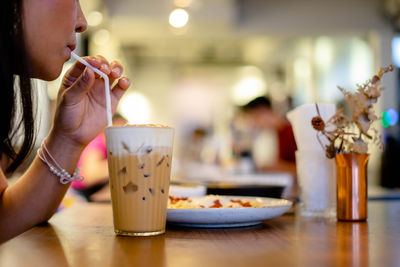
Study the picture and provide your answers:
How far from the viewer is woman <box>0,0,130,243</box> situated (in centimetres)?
89

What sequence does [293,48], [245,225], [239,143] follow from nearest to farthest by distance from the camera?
1. [245,225]
2. [239,143]
3. [293,48]

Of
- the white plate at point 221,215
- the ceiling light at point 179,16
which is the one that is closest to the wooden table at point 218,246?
the white plate at point 221,215

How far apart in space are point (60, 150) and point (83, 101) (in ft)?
0.38

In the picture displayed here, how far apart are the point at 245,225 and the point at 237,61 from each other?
9.40m

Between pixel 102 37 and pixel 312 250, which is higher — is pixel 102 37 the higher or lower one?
the higher one

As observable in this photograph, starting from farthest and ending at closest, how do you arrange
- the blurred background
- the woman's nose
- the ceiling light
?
the blurred background
the ceiling light
the woman's nose

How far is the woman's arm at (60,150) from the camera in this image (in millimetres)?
969

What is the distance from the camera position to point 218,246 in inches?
27.5

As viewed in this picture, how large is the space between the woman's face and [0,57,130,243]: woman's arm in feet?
0.19

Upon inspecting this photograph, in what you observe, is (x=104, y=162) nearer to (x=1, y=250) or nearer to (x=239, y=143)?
(x=239, y=143)

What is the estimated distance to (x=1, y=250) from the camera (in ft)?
2.24

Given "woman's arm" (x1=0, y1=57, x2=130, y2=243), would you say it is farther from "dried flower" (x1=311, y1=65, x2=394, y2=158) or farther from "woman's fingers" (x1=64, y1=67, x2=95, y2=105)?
"dried flower" (x1=311, y1=65, x2=394, y2=158)

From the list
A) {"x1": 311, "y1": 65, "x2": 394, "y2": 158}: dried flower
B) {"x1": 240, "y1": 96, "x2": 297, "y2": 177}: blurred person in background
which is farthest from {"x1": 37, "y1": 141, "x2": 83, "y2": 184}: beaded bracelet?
{"x1": 240, "y1": 96, "x2": 297, "y2": 177}: blurred person in background

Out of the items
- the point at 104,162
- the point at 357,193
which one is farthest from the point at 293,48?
the point at 357,193
